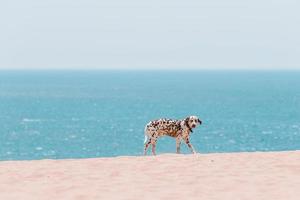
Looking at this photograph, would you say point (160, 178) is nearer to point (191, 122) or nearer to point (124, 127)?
point (191, 122)

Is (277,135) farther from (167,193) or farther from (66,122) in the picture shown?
(167,193)

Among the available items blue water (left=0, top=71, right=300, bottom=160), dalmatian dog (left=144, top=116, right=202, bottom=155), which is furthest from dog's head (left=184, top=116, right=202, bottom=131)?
blue water (left=0, top=71, right=300, bottom=160)

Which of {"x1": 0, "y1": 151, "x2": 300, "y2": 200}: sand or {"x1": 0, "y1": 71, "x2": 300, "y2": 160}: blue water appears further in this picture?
{"x1": 0, "y1": 71, "x2": 300, "y2": 160}: blue water

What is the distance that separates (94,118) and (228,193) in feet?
331

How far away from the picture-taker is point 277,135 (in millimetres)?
87688

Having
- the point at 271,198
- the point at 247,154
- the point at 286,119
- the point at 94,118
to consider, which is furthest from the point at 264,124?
the point at 271,198

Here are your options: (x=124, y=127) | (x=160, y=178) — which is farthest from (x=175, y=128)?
(x=124, y=127)

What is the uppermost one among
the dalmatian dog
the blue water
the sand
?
the dalmatian dog

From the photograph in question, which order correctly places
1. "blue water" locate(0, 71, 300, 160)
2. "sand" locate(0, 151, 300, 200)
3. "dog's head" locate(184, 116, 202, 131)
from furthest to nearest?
"blue water" locate(0, 71, 300, 160), "dog's head" locate(184, 116, 202, 131), "sand" locate(0, 151, 300, 200)

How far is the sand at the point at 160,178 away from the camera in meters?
13.1

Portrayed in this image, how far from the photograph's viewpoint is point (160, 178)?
14898 mm

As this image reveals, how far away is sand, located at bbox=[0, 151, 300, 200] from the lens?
43.1 ft

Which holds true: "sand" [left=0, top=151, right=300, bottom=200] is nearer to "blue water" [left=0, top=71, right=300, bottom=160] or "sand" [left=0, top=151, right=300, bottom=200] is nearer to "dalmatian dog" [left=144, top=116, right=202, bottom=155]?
"dalmatian dog" [left=144, top=116, right=202, bottom=155]

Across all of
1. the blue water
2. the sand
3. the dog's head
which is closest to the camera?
the sand
